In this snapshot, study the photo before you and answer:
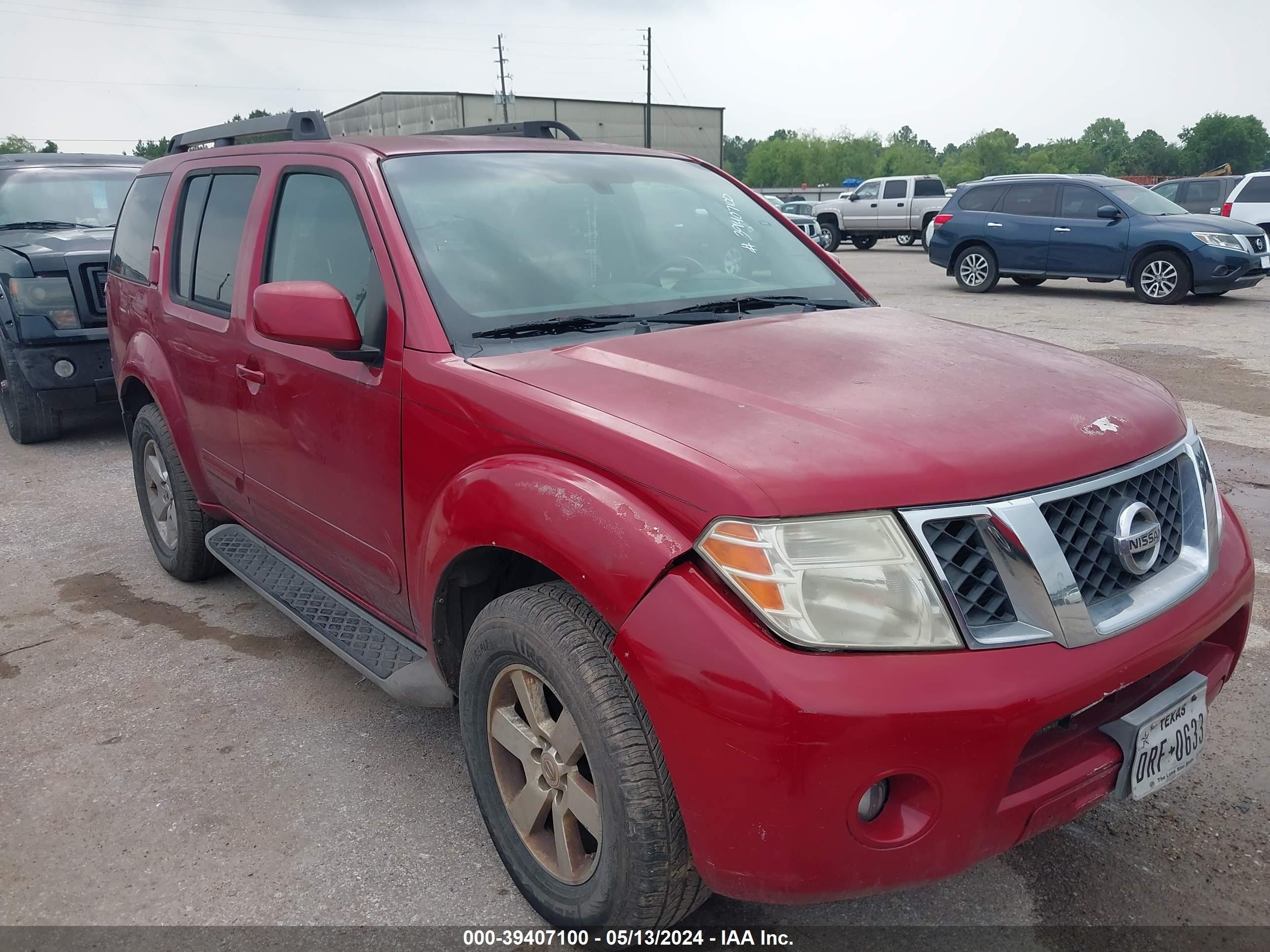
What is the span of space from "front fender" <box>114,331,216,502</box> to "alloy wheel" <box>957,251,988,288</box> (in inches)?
536

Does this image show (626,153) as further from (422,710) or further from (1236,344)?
(1236,344)

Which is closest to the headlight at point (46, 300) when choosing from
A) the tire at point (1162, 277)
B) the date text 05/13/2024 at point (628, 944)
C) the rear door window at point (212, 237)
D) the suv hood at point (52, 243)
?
the suv hood at point (52, 243)

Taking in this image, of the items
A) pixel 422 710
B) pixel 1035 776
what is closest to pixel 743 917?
pixel 1035 776

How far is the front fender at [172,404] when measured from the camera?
161 inches

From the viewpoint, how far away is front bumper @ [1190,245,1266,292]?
13.2 meters

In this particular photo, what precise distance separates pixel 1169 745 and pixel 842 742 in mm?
852

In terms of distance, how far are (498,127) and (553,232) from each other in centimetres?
143

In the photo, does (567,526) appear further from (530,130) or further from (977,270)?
(977,270)

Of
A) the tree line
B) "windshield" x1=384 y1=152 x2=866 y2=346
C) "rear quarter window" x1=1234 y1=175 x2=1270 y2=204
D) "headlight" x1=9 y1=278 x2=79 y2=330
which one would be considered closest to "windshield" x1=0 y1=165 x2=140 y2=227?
"headlight" x1=9 y1=278 x2=79 y2=330

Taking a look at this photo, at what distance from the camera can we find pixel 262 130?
379 centimetres

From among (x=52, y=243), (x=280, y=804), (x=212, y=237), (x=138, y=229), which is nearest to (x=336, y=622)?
(x=280, y=804)

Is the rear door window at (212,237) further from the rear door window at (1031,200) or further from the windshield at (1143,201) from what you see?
the rear door window at (1031,200)

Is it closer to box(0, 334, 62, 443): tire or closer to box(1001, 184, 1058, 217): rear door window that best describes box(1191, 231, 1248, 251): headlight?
box(1001, 184, 1058, 217): rear door window

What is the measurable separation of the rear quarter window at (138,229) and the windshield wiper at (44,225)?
12.0 feet
